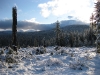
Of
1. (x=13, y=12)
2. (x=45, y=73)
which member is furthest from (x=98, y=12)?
(x=45, y=73)

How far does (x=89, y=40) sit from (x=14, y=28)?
7733 cm

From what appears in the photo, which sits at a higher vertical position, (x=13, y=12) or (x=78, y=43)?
(x=13, y=12)

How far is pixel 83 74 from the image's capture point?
10562 mm

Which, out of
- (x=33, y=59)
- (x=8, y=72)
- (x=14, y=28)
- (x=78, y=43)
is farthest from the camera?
(x=78, y=43)

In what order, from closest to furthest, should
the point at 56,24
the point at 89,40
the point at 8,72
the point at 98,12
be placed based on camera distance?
the point at 8,72
the point at 98,12
the point at 56,24
the point at 89,40

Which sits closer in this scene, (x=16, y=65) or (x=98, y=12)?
(x=16, y=65)

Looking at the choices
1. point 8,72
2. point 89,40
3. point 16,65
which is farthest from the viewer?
point 89,40

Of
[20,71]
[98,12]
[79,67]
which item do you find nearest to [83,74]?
[79,67]

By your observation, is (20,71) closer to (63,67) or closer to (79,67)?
(63,67)

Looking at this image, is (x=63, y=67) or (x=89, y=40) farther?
(x=89, y=40)

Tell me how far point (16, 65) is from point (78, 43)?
87.8 meters

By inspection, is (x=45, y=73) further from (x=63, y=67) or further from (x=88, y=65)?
(x=88, y=65)

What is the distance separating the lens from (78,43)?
97.1m

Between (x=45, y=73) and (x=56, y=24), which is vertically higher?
(x=56, y=24)
